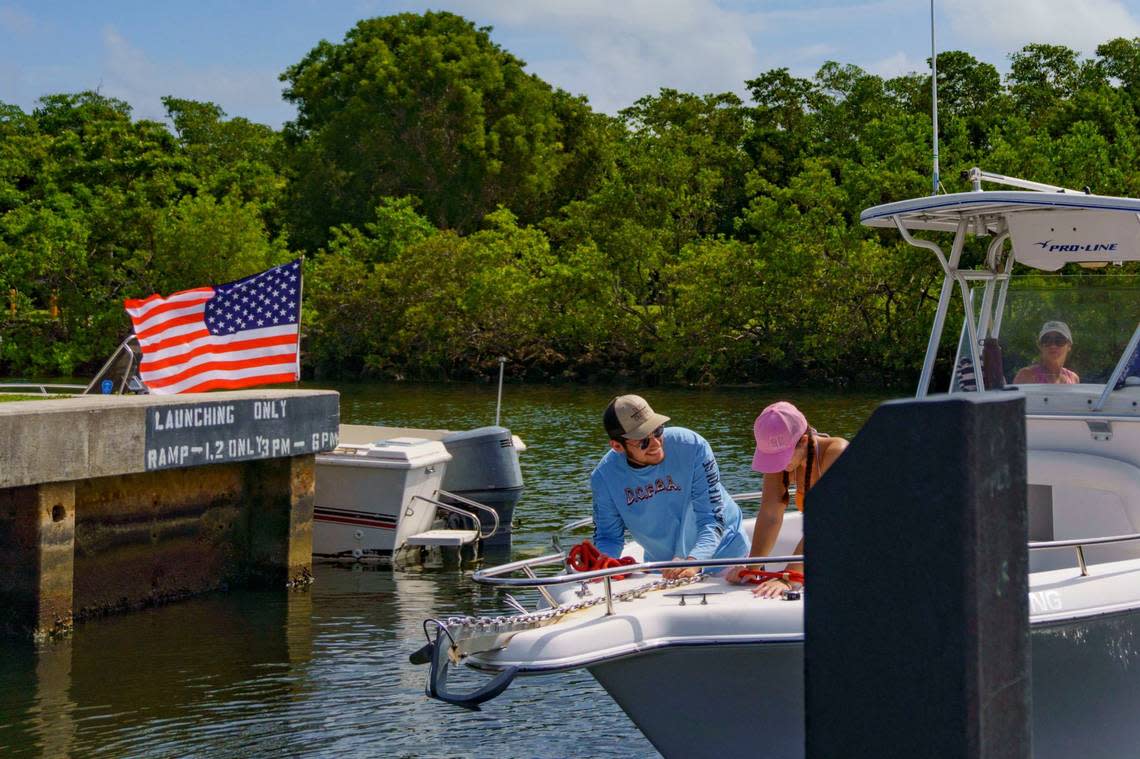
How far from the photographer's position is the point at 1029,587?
531 centimetres

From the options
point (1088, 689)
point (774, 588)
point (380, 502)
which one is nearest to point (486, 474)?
point (380, 502)

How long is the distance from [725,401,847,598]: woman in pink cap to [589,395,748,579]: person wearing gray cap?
0.27 meters

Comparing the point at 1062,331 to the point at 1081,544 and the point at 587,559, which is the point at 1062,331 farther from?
the point at 587,559

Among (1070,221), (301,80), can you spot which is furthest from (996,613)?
(301,80)

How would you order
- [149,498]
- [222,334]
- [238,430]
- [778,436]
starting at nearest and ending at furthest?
1. [778,436]
2. [149,498]
3. [238,430]
4. [222,334]

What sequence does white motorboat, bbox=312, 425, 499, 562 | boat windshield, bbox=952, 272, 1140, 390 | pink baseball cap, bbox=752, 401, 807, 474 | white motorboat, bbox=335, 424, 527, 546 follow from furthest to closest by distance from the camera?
white motorboat, bbox=335, 424, 527, 546, white motorboat, bbox=312, 425, 499, 562, boat windshield, bbox=952, 272, 1140, 390, pink baseball cap, bbox=752, 401, 807, 474

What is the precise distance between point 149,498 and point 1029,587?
8594mm

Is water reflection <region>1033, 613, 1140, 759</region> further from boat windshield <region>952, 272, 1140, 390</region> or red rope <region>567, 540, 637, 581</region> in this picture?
red rope <region>567, 540, 637, 581</region>

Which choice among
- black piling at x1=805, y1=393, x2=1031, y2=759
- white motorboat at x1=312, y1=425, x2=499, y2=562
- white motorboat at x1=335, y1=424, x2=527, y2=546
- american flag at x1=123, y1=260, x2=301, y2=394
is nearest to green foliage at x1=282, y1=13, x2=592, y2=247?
white motorboat at x1=335, y1=424, x2=527, y2=546

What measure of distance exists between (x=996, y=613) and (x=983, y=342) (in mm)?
5296

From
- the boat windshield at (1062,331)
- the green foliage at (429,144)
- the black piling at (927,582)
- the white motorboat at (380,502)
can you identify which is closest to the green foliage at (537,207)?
the green foliage at (429,144)

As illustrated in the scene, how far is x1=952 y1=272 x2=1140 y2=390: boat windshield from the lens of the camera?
337 inches

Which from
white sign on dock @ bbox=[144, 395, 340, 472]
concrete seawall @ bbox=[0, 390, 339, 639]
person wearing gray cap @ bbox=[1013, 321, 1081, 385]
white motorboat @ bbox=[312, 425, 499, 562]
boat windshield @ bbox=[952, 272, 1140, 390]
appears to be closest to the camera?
boat windshield @ bbox=[952, 272, 1140, 390]

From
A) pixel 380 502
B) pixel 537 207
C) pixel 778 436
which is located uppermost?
pixel 537 207
